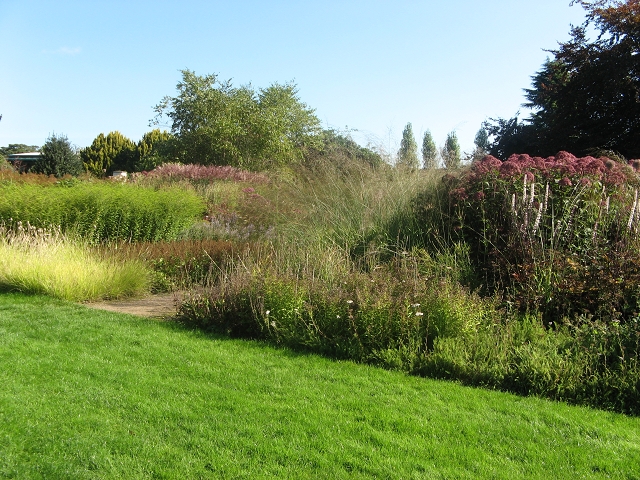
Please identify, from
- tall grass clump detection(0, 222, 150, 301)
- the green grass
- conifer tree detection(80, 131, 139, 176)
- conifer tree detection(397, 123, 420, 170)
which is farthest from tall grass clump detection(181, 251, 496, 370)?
conifer tree detection(80, 131, 139, 176)

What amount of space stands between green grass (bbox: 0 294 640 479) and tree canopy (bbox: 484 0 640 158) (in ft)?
47.3

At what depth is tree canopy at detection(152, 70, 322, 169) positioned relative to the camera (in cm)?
2205

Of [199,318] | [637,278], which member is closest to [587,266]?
[637,278]

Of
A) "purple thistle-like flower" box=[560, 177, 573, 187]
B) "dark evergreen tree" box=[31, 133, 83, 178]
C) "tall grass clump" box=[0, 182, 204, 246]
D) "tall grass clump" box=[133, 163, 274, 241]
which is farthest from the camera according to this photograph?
"dark evergreen tree" box=[31, 133, 83, 178]

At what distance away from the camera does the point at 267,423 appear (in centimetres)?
370

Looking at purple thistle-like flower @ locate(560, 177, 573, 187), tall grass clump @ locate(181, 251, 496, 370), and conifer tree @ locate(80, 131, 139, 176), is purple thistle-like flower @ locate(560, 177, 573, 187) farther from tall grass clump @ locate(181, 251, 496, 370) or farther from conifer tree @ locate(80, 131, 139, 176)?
conifer tree @ locate(80, 131, 139, 176)

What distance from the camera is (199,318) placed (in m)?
6.24

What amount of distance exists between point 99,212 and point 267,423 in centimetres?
823

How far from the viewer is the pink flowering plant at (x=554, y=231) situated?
5680 millimetres

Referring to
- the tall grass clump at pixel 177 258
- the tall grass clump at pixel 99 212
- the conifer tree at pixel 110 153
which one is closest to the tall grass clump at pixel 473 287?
the tall grass clump at pixel 177 258

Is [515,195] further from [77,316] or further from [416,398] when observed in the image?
[77,316]

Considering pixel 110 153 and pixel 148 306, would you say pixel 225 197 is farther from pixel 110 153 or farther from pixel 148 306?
pixel 110 153

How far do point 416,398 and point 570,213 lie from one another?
3.71 meters

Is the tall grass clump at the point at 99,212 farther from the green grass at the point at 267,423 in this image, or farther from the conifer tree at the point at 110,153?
the conifer tree at the point at 110,153
